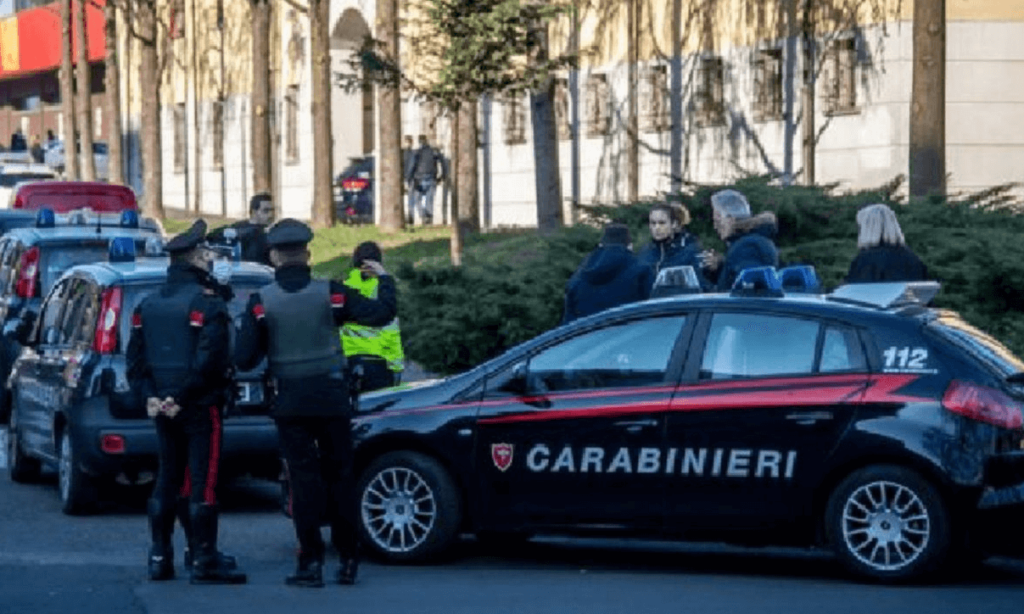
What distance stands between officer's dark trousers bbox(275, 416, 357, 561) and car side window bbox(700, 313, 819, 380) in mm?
1878

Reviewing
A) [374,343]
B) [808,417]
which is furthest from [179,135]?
[808,417]

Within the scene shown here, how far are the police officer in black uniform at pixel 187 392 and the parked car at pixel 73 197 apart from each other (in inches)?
830

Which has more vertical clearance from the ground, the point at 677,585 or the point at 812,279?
the point at 812,279

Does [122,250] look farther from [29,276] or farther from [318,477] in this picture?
[318,477]

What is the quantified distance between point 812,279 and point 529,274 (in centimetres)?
651

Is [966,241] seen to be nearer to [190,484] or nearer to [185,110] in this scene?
[190,484]

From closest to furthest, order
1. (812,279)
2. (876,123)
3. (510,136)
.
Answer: (812,279) → (876,123) → (510,136)

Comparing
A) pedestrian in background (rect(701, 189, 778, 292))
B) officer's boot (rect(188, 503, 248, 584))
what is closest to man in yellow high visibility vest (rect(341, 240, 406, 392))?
pedestrian in background (rect(701, 189, 778, 292))

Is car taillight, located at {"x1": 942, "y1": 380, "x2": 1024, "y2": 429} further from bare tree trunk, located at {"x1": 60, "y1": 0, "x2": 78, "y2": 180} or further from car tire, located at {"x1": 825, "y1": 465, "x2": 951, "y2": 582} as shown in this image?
bare tree trunk, located at {"x1": 60, "y1": 0, "x2": 78, "y2": 180}

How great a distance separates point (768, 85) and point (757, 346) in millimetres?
27827

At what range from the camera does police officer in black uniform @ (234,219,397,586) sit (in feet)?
40.0

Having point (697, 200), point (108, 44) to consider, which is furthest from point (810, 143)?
point (108, 44)

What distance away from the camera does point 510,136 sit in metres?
48.6

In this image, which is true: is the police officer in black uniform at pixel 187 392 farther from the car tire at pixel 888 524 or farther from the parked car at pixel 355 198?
the parked car at pixel 355 198
